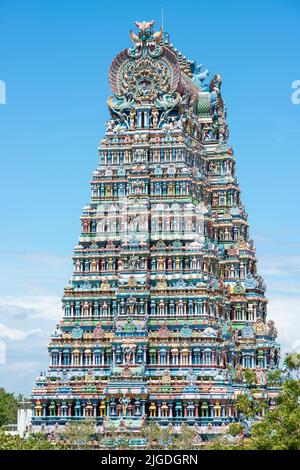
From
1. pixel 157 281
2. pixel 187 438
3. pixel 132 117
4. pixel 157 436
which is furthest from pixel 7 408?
pixel 187 438

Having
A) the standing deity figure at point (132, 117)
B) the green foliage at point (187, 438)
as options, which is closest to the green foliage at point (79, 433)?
the green foliage at point (187, 438)

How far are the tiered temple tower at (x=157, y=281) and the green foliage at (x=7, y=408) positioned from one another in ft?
70.3

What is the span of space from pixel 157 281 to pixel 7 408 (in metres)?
28.8

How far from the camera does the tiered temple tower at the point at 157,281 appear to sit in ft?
206

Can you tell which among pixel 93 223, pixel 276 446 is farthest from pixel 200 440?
pixel 276 446

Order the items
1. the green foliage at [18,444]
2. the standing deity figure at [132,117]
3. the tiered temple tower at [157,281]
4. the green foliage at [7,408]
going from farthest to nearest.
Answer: the green foliage at [7,408] → the standing deity figure at [132,117] → the tiered temple tower at [157,281] → the green foliage at [18,444]

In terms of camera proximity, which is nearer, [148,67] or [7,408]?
[148,67]

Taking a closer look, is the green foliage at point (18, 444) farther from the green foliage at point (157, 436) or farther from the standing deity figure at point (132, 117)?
the standing deity figure at point (132, 117)

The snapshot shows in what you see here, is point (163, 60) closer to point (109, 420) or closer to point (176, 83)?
point (176, 83)

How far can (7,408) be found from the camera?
292 ft

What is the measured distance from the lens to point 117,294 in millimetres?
64750

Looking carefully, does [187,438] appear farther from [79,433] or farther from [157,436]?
[79,433]

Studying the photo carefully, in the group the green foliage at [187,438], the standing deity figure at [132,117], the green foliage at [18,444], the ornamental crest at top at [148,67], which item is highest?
the ornamental crest at top at [148,67]

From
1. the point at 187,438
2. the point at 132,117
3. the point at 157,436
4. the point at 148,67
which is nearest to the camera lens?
the point at 187,438
